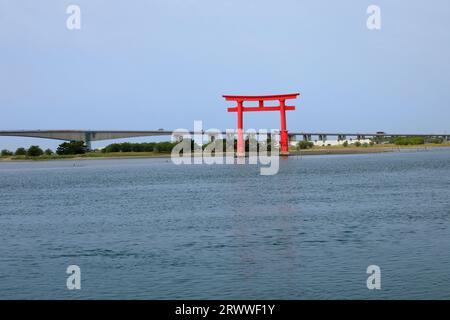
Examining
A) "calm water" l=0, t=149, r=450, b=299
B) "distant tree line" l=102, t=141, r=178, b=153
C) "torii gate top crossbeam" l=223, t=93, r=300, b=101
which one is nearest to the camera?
"calm water" l=0, t=149, r=450, b=299

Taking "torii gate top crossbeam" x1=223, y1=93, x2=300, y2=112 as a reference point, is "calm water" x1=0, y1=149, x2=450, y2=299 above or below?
below

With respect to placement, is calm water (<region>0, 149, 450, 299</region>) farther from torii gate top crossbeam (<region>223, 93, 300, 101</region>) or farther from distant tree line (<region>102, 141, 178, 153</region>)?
distant tree line (<region>102, 141, 178, 153</region>)

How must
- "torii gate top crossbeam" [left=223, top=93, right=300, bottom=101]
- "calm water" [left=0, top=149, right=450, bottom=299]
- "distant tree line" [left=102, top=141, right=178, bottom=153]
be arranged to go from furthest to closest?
"distant tree line" [left=102, top=141, right=178, bottom=153], "torii gate top crossbeam" [left=223, top=93, right=300, bottom=101], "calm water" [left=0, top=149, right=450, bottom=299]

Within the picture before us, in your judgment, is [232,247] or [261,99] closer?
[232,247]

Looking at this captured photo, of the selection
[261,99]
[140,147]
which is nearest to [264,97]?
[261,99]

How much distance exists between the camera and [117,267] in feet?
45.6

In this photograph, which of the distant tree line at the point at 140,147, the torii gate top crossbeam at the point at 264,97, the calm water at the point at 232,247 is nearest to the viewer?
the calm water at the point at 232,247

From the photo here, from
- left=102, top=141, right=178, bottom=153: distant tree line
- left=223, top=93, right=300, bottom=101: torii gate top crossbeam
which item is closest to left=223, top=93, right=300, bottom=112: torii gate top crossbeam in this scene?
left=223, top=93, right=300, bottom=101: torii gate top crossbeam

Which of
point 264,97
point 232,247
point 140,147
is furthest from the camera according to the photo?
point 140,147

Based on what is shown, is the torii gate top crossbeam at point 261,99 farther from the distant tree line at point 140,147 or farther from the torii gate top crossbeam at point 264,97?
the distant tree line at point 140,147

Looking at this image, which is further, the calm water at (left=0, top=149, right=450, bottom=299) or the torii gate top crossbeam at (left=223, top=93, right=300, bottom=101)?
the torii gate top crossbeam at (left=223, top=93, right=300, bottom=101)

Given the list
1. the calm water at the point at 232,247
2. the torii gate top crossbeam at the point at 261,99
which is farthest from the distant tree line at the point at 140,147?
the calm water at the point at 232,247

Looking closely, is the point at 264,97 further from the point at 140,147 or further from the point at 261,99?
the point at 140,147
